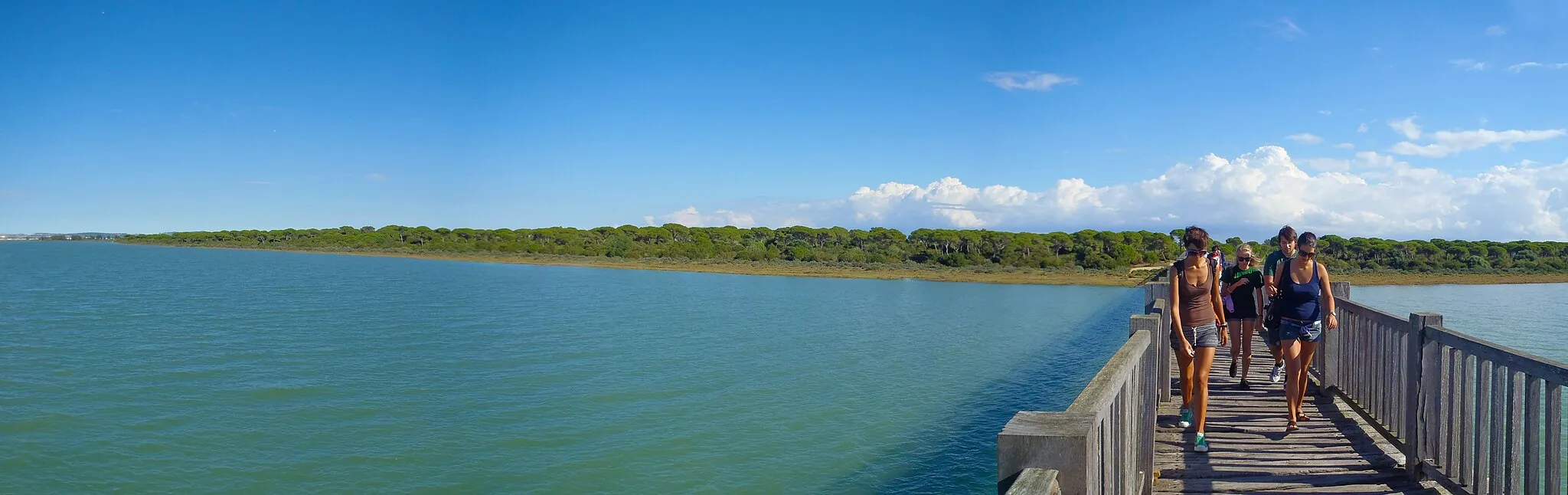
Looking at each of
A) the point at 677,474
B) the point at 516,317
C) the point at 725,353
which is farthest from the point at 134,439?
the point at 516,317

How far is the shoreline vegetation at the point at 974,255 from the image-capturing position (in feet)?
184

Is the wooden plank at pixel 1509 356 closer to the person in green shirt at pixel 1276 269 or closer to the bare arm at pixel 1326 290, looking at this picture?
the bare arm at pixel 1326 290

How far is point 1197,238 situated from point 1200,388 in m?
0.90

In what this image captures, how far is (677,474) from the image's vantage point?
9039mm

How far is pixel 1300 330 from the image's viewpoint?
545 cm

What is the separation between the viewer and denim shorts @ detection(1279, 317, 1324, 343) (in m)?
5.42

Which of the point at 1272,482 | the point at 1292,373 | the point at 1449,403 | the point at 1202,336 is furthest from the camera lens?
the point at 1202,336

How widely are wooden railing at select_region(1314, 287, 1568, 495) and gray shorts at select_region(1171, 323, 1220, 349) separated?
2.93ft

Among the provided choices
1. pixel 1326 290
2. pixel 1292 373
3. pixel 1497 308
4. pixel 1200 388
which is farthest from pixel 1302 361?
pixel 1497 308

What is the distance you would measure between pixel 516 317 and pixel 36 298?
2116cm

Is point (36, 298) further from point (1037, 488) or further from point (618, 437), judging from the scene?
point (1037, 488)

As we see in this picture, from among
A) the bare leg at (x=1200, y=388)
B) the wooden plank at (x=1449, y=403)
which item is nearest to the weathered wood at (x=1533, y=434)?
the wooden plank at (x=1449, y=403)

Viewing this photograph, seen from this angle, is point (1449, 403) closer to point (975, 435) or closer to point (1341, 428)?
point (1341, 428)

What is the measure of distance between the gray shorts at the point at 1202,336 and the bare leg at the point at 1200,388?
0.13m
